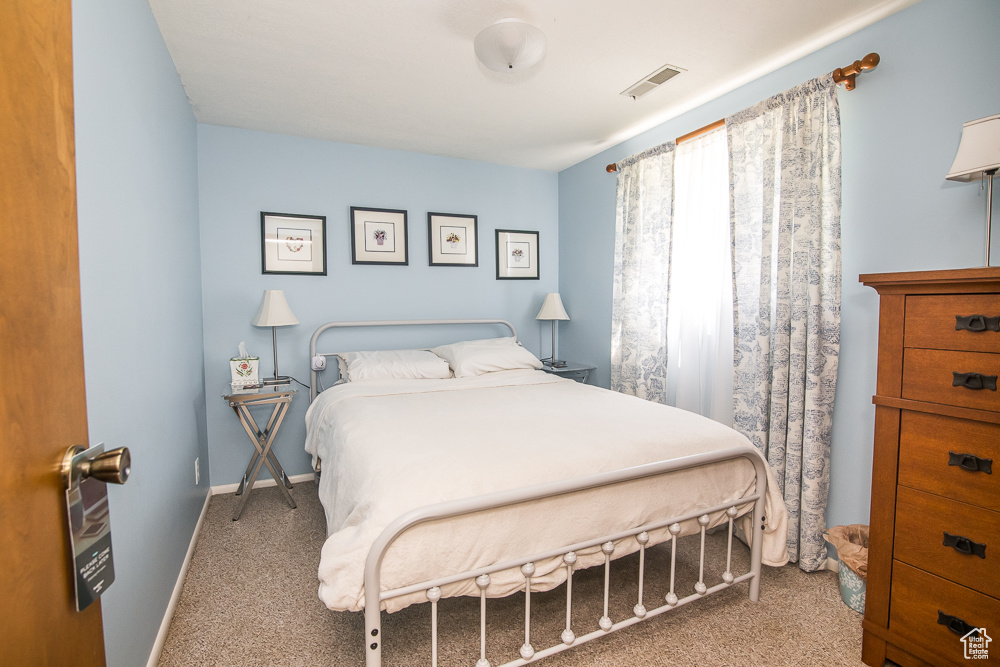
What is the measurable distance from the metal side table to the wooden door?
93.2 inches

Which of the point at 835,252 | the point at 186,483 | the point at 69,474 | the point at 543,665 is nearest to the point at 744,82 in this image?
the point at 835,252

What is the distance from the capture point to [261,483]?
3393 millimetres

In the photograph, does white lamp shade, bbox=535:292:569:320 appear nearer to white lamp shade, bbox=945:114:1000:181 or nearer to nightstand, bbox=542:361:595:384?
nightstand, bbox=542:361:595:384

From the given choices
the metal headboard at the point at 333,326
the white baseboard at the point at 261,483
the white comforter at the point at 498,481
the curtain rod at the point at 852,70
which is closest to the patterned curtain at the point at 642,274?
the white comforter at the point at 498,481

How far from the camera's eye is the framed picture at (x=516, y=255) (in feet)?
13.7

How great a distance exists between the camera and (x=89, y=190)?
1.21 meters

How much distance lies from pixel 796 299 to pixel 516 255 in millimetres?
2423

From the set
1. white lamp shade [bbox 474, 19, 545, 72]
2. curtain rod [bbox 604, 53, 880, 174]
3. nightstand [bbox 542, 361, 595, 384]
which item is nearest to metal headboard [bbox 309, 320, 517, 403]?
nightstand [bbox 542, 361, 595, 384]

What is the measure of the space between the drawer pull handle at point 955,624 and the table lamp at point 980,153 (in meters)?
1.33

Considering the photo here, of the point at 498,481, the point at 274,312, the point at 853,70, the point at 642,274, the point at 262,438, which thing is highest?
the point at 853,70

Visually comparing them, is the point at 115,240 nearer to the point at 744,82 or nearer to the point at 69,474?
→ the point at 69,474

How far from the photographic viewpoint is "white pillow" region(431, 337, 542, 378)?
334 centimetres

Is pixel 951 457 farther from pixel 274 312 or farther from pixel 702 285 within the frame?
pixel 274 312

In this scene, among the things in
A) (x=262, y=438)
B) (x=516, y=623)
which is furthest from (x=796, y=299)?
(x=262, y=438)
